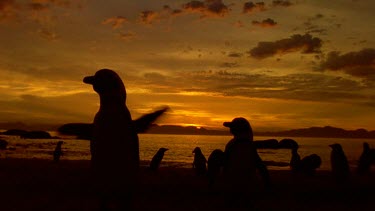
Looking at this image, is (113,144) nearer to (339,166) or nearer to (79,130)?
(79,130)

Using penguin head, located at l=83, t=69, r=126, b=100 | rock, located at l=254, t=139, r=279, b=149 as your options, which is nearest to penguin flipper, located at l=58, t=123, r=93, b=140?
penguin head, located at l=83, t=69, r=126, b=100

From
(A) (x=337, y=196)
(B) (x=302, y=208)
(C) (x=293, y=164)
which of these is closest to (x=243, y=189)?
(B) (x=302, y=208)

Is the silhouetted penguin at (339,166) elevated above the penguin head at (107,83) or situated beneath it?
situated beneath

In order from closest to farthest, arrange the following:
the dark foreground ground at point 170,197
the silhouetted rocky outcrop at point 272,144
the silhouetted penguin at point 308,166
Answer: the dark foreground ground at point 170,197
the silhouetted penguin at point 308,166
the silhouetted rocky outcrop at point 272,144

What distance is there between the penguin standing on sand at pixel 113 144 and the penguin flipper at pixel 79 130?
14.7 inches

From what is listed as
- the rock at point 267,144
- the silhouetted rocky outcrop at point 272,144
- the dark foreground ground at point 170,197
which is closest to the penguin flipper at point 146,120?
the dark foreground ground at point 170,197

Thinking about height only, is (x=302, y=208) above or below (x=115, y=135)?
below

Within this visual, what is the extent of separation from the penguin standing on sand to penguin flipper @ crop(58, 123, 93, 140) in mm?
372

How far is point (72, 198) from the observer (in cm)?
1206

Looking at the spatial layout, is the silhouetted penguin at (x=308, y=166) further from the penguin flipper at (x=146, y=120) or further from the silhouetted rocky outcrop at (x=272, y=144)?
the silhouetted rocky outcrop at (x=272, y=144)

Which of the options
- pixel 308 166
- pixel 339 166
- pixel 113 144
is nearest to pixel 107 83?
pixel 113 144

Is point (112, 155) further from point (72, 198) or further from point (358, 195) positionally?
point (358, 195)

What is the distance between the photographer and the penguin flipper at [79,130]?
7.36 m

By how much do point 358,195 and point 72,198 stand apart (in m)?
8.64
